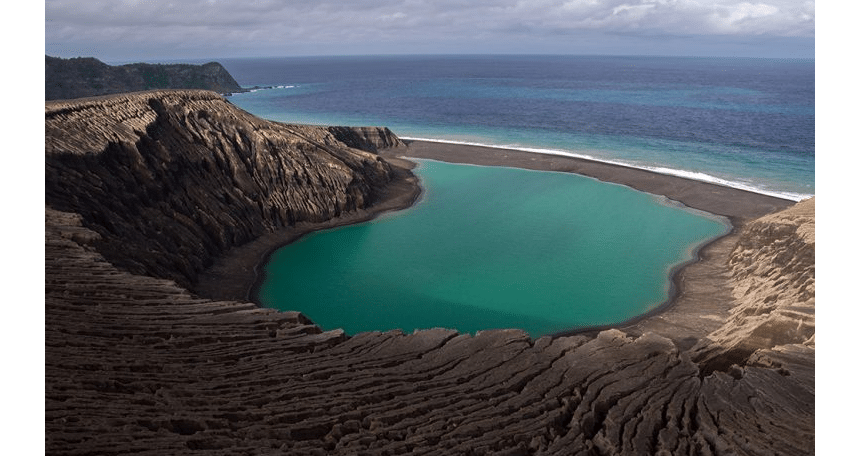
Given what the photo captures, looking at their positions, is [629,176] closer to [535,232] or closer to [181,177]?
[535,232]

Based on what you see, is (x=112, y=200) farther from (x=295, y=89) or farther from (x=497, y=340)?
(x=295, y=89)

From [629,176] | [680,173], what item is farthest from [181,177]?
[680,173]

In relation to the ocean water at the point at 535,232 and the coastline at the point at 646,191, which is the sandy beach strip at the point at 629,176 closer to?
the coastline at the point at 646,191

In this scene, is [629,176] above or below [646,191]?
above

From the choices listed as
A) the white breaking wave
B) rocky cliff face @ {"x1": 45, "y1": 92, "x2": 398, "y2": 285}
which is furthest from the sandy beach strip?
rocky cliff face @ {"x1": 45, "y1": 92, "x2": 398, "y2": 285}

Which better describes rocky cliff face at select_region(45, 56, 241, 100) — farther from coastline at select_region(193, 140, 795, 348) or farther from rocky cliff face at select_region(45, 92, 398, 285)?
rocky cliff face at select_region(45, 92, 398, 285)

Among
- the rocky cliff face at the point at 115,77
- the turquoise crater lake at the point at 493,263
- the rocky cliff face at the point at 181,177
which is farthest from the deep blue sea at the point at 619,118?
the rocky cliff face at the point at 181,177

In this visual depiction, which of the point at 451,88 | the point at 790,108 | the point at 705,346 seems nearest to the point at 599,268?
the point at 705,346
